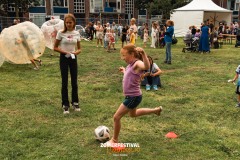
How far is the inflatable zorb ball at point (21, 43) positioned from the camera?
10664 millimetres

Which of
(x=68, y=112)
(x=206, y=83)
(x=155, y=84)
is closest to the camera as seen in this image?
(x=68, y=112)

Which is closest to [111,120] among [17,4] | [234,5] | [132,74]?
[132,74]

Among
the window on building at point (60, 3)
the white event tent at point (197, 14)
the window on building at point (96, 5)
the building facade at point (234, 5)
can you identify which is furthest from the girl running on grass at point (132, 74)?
the building facade at point (234, 5)

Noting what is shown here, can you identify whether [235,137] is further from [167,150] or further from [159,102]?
[159,102]

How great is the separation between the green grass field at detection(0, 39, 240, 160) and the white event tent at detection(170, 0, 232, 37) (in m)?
20.3

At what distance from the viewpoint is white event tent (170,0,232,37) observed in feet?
97.1

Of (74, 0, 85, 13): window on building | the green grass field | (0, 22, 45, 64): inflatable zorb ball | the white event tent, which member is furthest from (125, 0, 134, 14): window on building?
the green grass field

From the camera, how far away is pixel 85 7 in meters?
56.0

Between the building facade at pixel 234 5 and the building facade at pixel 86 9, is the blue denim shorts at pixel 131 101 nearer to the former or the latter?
the building facade at pixel 86 9

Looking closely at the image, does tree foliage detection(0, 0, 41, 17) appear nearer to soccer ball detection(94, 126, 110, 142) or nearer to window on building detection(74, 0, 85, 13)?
window on building detection(74, 0, 85, 13)

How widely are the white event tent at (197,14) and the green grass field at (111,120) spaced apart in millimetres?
20316

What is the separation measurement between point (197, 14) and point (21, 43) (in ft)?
72.9

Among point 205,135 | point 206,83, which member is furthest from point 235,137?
point 206,83

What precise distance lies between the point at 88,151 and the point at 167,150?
1.19 metres
